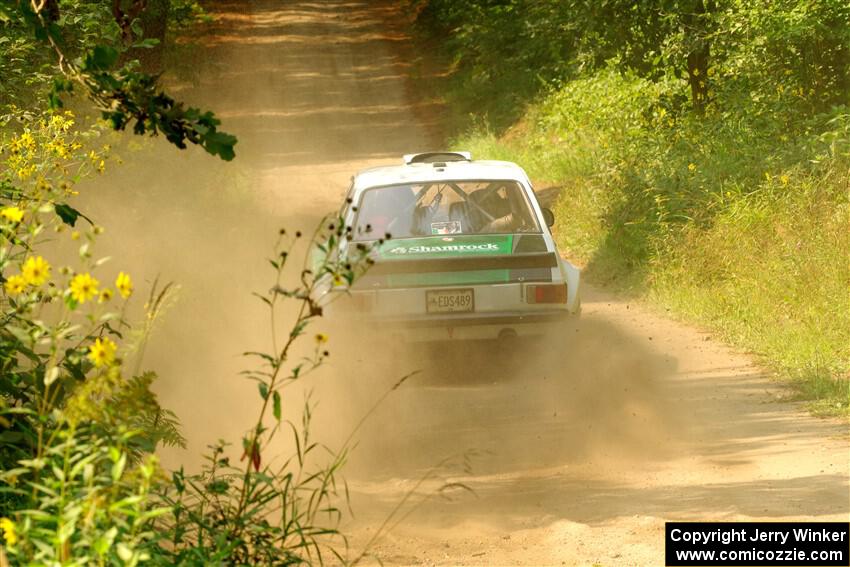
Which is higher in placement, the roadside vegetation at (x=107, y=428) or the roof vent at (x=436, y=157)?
the roadside vegetation at (x=107, y=428)

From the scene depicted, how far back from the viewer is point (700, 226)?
13.5 metres

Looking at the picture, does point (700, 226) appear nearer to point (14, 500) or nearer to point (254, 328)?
point (254, 328)

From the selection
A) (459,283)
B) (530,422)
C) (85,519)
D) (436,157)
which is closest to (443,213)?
(459,283)

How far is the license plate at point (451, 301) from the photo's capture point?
948 cm

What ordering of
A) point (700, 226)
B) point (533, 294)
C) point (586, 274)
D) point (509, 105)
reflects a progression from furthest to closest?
point (509, 105), point (586, 274), point (700, 226), point (533, 294)

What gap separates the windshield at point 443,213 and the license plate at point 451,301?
74 centimetres

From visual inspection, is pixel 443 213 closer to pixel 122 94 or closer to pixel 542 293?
pixel 542 293

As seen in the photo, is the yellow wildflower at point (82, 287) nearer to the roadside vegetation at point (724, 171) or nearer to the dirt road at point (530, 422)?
the dirt road at point (530, 422)

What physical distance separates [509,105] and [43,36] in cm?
2151

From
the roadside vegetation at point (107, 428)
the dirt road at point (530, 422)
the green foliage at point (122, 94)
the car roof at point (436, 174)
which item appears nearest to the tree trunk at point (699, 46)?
the dirt road at point (530, 422)

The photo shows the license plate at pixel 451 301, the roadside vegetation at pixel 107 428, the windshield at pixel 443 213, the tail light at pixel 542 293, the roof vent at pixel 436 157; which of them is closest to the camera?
the roadside vegetation at pixel 107 428

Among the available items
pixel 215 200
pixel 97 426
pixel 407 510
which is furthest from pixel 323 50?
pixel 97 426

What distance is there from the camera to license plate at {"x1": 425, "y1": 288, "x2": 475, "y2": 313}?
9.48 m

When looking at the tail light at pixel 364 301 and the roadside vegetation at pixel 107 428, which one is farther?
the tail light at pixel 364 301
